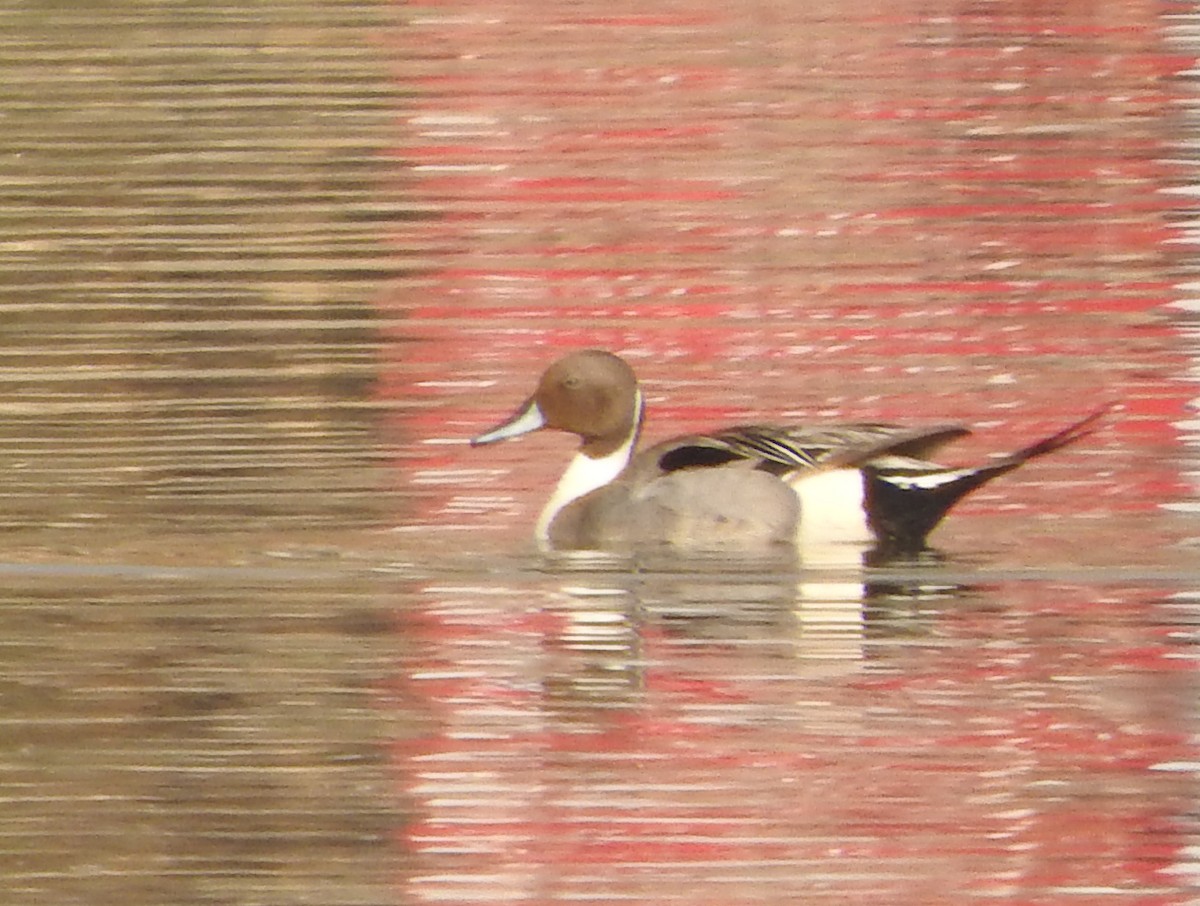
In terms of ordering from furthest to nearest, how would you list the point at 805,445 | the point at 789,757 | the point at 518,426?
the point at 518,426
the point at 805,445
the point at 789,757

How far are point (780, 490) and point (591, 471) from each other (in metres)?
0.21

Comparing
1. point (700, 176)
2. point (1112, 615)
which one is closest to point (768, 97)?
point (700, 176)

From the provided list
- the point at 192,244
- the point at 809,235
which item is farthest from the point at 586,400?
the point at 192,244

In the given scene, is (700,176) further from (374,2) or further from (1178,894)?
(1178,894)

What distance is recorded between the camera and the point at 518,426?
5.72ft

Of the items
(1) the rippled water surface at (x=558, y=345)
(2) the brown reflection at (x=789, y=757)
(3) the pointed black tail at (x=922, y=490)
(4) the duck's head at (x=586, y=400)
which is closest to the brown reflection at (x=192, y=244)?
(1) the rippled water surface at (x=558, y=345)

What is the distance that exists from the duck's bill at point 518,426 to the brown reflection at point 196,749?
16.4 inches

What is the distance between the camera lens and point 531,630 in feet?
3.92

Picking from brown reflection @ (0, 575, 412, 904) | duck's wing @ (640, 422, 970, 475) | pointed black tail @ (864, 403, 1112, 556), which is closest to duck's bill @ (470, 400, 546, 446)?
duck's wing @ (640, 422, 970, 475)

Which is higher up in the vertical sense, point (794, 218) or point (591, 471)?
point (794, 218)

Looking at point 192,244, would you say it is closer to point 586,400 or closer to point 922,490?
point 586,400

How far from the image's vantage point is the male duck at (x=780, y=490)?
1581 mm

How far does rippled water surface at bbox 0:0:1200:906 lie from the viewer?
1.10 metres

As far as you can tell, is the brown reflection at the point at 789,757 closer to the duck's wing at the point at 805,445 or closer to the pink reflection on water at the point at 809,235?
the pink reflection on water at the point at 809,235
